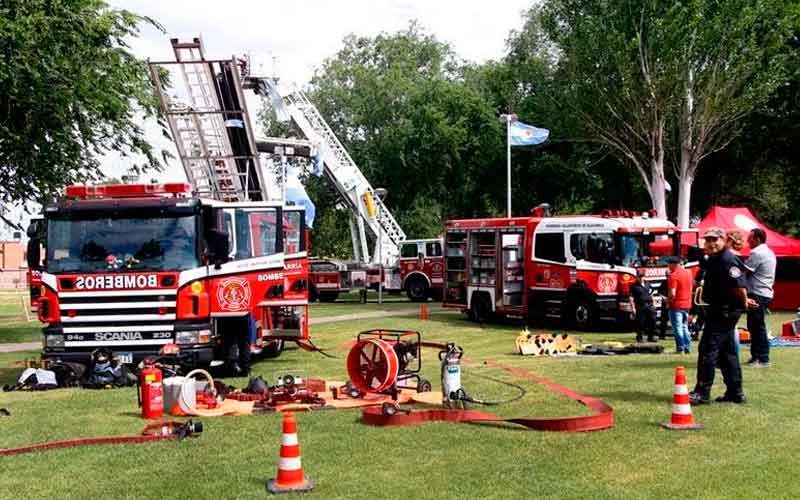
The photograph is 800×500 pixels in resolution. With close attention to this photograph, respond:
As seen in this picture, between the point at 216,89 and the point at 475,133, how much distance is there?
2927 cm

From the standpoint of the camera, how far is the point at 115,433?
908 centimetres

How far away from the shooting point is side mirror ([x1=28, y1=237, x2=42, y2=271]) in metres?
13.0

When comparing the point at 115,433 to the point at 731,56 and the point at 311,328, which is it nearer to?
the point at 311,328

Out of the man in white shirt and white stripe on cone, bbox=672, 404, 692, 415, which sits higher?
the man in white shirt

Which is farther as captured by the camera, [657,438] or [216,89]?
[216,89]

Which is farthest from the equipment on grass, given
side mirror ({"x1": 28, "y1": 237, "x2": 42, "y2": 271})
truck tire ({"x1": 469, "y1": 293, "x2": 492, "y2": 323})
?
truck tire ({"x1": 469, "y1": 293, "x2": 492, "y2": 323})

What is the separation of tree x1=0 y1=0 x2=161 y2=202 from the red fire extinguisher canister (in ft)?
36.6

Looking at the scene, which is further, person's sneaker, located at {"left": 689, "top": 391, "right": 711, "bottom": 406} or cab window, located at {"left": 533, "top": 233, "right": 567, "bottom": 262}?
cab window, located at {"left": 533, "top": 233, "right": 567, "bottom": 262}

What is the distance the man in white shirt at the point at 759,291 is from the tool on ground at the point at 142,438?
7.72m

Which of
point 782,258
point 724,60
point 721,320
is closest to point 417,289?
point 782,258

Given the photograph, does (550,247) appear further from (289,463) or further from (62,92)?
(289,463)

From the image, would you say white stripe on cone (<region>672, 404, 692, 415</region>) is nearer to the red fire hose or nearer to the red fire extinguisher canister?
the red fire hose

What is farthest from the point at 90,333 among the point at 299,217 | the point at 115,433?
the point at 299,217

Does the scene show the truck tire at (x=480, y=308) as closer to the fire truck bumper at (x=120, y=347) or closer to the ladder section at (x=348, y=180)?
the fire truck bumper at (x=120, y=347)
